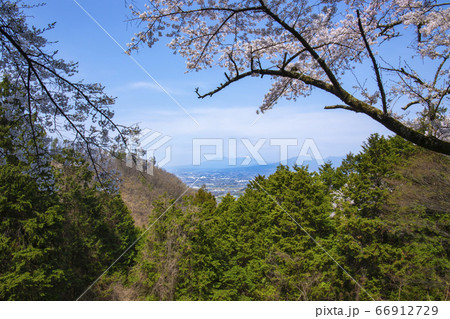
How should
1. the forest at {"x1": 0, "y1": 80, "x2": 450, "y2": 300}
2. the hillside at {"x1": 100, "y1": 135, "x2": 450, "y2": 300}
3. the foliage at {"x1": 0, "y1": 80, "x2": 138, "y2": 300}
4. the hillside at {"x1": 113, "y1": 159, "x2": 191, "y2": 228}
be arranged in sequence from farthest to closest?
the hillside at {"x1": 113, "y1": 159, "x2": 191, "y2": 228}
the hillside at {"x1": 100, "y1": 135, "x2": 450, "y2": 300}
the forest at {"x1": 0, "y1": 80, "x2": 450, "y2": 300}
the foliage at {"x1": 0, "y1": 80, "x2": 138, "y2": 300}

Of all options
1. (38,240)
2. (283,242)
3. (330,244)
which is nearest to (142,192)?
(38,240)

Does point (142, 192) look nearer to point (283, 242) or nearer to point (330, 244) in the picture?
point (283, 242)

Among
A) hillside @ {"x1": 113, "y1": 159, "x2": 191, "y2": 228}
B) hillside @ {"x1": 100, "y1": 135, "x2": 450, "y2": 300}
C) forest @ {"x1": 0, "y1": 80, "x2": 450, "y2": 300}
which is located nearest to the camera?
forest @ {"x1": 0, "y1": 80, "x2": 450, "y2": 300}

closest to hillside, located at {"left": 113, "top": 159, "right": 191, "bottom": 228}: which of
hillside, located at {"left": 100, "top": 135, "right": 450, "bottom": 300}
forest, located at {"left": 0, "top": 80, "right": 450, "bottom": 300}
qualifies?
forest, located at {"left": 0, "top": 80, "right": 450, "bottom": 300}

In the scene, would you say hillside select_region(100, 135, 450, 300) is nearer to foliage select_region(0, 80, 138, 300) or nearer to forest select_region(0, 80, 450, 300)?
forest select_region(0, 80, 450, 300)

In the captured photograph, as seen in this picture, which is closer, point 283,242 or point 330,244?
point 283,242

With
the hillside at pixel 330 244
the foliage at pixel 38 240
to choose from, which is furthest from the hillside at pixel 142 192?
the hillside at pixel 330 244

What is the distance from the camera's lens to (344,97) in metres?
3.19

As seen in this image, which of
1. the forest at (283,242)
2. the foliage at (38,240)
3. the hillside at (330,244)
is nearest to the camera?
the foliage at (38,240)

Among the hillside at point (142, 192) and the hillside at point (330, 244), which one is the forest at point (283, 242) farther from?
the hillside at point (142, 192)

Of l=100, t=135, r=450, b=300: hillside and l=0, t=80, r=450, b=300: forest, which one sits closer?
l=0, t=80, r=450, b=300: forest

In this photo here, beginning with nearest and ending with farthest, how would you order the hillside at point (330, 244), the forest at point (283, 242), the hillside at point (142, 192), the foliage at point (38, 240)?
the foliage at point (38, 240) < the forest at point (283, 242) < the hillside at point (330, 244) < the hillside at point (142, 192)

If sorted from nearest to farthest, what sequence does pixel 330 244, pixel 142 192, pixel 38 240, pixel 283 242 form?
pixel 38 240
pixel 283 242
pixel 330 244
pixel 142 192

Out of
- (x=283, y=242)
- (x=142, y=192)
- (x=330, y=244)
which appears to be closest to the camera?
(x=283, y=242)
